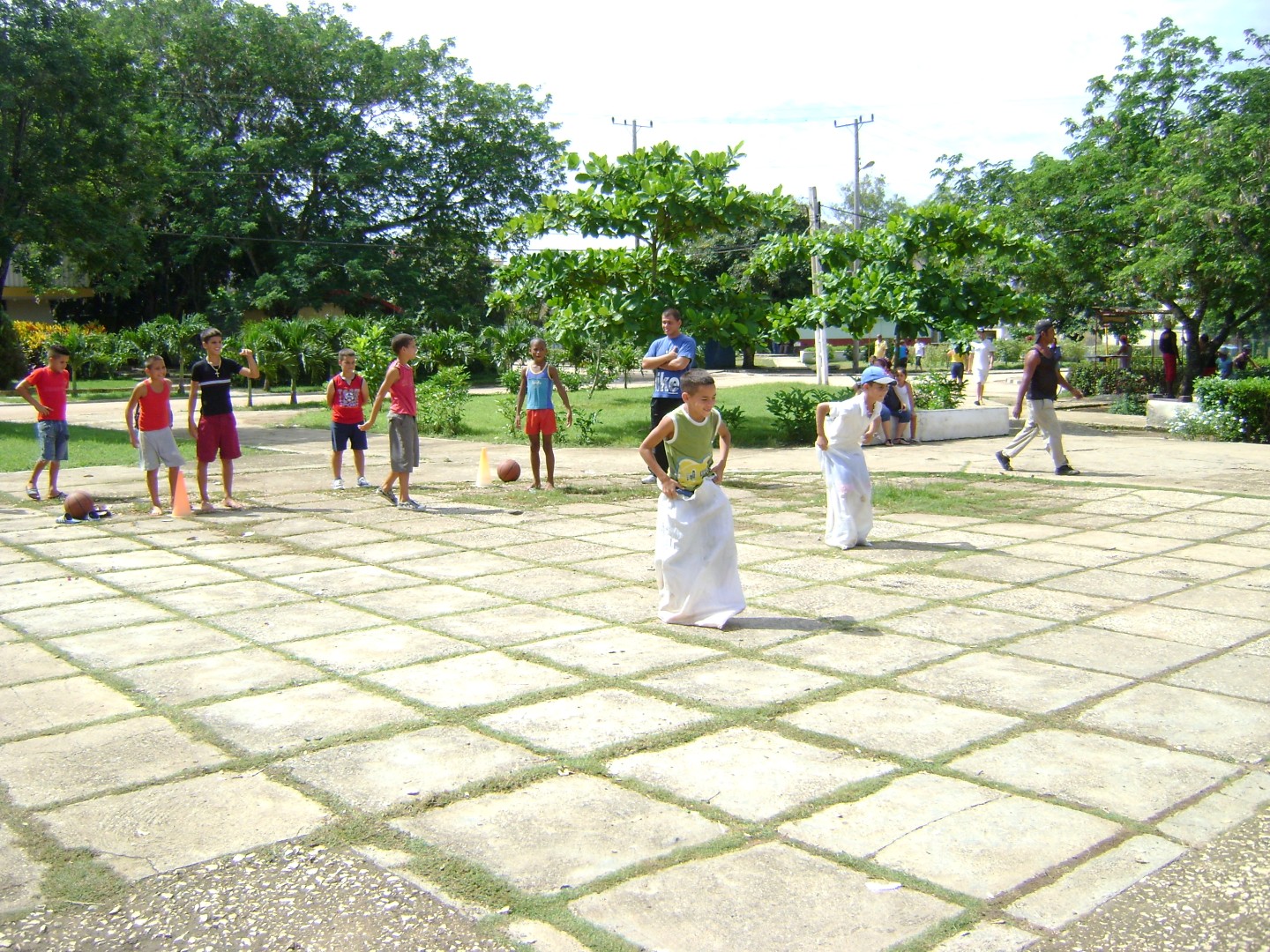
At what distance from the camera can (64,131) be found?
2011cm

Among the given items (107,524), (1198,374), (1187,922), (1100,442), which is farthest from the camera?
(1198,374)

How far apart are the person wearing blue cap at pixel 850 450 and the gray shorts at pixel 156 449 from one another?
233 inches

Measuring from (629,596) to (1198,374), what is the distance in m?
→ 18.4

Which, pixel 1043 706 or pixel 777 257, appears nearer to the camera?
pixel 1043 706

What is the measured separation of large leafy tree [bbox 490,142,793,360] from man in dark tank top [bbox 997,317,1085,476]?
4.57 meters

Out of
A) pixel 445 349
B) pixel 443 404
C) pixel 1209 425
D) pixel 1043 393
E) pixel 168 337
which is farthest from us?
pixel 445 349

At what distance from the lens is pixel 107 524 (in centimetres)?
979

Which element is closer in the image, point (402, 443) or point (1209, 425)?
point (402, 443)

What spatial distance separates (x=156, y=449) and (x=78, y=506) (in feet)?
2.84

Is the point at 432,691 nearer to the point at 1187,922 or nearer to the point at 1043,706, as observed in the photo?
the point at 1043,706

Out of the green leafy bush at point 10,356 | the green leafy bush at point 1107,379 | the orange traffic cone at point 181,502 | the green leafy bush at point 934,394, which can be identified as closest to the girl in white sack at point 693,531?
the orange traffic cone at point 181,502

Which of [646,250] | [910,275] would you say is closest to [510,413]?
[646,250]

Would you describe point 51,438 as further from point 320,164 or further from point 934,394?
point 320,164

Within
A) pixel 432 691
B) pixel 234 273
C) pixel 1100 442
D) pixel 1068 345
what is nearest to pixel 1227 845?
pixel 432 691
